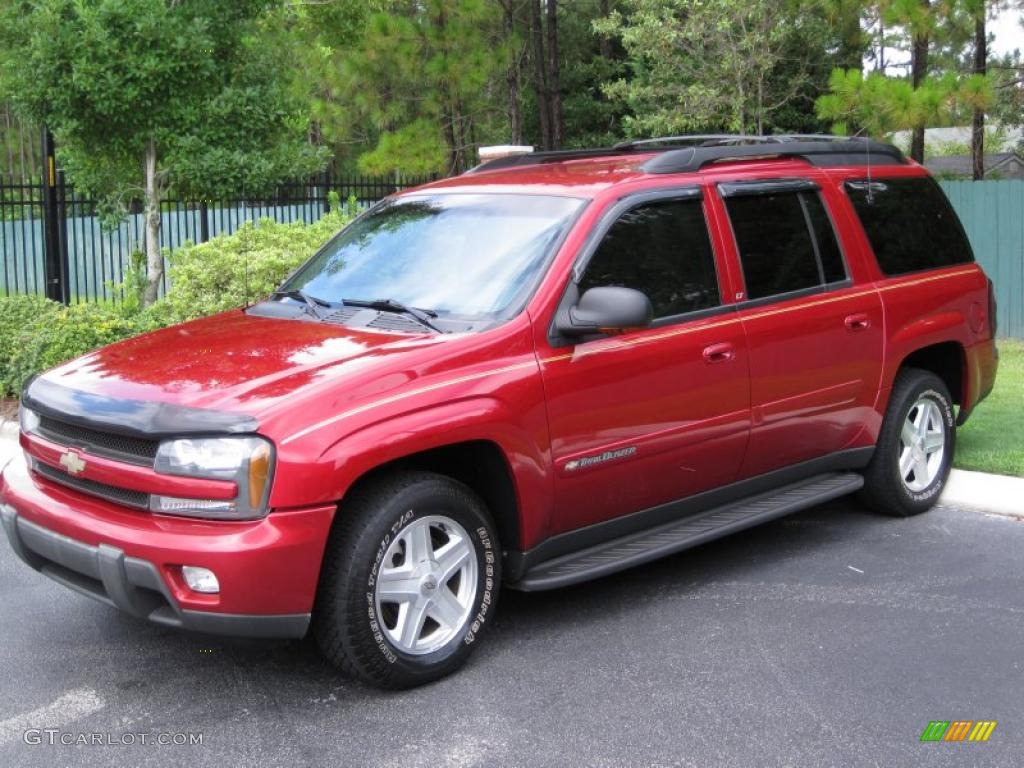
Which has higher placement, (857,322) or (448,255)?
(448,255)

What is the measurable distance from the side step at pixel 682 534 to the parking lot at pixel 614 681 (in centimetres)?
28

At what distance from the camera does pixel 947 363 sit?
23.3 ft

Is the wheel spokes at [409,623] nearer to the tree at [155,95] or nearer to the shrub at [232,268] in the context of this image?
the shrub at [232,268]

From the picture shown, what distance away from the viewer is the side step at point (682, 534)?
4973mm

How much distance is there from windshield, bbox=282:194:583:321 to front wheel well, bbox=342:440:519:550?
554mm

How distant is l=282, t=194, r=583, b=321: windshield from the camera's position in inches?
200

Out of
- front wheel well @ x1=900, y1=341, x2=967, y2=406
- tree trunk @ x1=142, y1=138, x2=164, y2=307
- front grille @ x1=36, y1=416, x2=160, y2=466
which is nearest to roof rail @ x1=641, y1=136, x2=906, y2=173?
front wheel well @ x1=900, y1=341, x2=967, y2=406

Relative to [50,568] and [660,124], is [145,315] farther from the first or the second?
[660,124]

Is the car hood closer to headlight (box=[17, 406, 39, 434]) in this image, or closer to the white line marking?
headlight (box=[17, 406, 39, 434])

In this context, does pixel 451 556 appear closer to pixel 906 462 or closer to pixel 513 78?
pixel 906 462

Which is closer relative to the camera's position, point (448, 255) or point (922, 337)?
point (448, 255)

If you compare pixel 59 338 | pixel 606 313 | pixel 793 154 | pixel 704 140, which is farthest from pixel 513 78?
pixel 606 313

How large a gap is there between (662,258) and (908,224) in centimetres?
201

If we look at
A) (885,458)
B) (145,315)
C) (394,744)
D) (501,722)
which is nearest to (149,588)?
(394,744)
